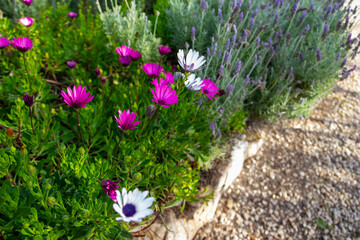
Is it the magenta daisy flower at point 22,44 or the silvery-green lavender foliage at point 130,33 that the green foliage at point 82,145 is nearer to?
the silvery-green lavender foliage at point 130,33

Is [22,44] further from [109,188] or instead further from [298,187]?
[298,187]

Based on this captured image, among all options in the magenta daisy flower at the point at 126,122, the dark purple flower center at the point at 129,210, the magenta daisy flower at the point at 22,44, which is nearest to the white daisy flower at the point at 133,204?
the dark purple flower center at the point at 129,210

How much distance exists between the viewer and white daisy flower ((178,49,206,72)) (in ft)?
4.34

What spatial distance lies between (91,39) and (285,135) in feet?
7.54

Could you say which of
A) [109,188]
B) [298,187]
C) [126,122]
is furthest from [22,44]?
[298,187]

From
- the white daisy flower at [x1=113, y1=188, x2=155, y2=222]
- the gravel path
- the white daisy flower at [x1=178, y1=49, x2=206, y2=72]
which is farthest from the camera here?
the gravel path

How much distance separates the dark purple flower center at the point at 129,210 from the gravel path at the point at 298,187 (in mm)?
1306

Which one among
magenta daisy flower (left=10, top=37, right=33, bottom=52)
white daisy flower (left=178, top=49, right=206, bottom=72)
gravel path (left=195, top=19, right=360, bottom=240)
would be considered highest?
white daisy flower (left=178, top=49, right=206, bottom=72)

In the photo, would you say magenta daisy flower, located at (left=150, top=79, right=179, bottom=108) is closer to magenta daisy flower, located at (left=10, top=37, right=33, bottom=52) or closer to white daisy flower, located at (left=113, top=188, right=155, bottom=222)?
white daisy flower, located at (left=113, top=188, right=155, bottom=222)

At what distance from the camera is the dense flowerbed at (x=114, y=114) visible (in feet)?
3.65

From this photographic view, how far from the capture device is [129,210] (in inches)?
37.0

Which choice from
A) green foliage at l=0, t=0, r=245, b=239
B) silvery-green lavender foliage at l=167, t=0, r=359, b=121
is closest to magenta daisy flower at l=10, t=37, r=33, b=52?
green foliage at l=0, t=0, r=245, b=239

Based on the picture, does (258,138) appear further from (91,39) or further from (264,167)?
(91,39)

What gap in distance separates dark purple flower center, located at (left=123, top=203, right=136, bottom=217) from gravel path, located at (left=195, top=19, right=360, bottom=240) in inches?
51.4
